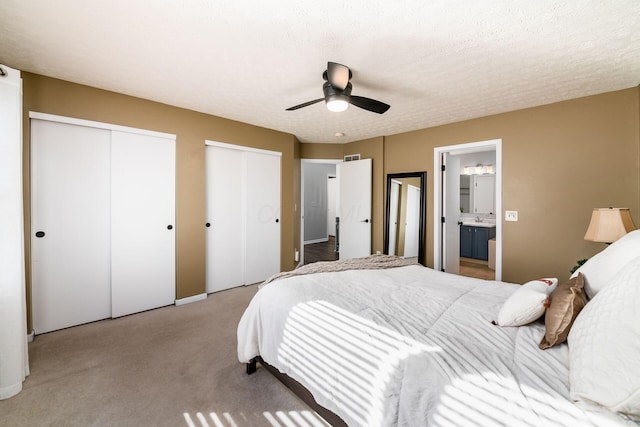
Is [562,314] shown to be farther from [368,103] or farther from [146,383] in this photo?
[146,383]

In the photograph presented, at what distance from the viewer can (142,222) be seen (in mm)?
3158

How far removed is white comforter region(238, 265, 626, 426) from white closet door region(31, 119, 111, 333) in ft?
6.85

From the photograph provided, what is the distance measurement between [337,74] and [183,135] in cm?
223

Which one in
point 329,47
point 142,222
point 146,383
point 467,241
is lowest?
point 146,383

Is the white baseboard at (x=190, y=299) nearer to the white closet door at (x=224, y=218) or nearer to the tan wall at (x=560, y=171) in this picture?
the white closet door at (x=224, y=218)

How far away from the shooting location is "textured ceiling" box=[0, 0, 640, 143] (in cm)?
166

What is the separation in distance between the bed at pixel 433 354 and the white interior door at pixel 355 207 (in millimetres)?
2853

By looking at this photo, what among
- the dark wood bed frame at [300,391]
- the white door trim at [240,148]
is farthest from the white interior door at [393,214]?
the dark wood bed frame at [300,391]

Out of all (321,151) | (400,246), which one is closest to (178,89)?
(321,151)

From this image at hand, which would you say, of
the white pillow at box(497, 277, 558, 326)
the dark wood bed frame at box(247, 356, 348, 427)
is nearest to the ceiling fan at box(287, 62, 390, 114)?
the white pillow at box(497, 277, 558, 326)

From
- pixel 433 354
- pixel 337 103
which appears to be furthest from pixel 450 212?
pixel 433 354

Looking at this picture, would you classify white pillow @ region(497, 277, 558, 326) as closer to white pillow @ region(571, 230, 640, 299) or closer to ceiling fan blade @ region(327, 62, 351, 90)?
white pillow @ region(571, 230, 640, 299)

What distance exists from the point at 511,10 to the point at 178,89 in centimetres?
289

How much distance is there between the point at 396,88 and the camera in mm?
2771
